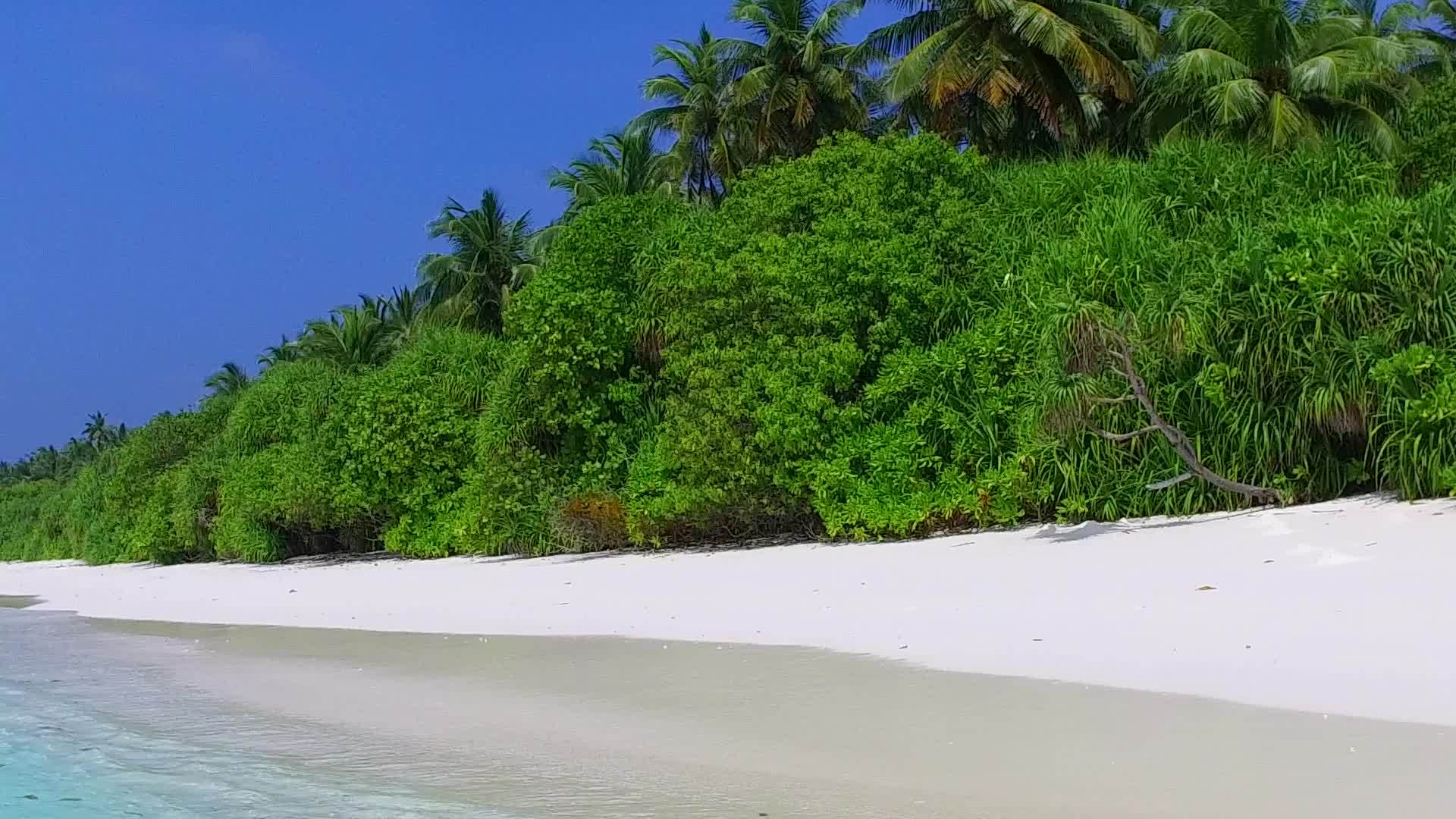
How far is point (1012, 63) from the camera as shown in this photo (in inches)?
863

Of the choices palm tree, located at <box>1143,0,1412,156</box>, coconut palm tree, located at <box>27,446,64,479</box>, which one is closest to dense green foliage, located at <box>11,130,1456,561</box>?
palm tree, located at <box>1143,0,1412,156</box>

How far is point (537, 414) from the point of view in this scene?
579 inches

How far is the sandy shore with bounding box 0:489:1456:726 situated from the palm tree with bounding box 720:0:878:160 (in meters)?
16.9

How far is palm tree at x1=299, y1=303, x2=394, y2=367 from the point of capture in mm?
35625

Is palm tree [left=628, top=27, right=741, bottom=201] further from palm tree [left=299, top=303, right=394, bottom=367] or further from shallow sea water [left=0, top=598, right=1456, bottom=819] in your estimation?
shallow sea water [left=0, top=598, right=1456, bottom=819]

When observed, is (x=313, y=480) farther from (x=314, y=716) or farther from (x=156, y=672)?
(x=314, y=716)

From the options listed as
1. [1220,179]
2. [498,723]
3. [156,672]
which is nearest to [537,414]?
[156,672]

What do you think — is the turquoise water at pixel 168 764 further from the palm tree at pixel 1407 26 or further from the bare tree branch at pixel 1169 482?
the palm tree at pixel 1407 26

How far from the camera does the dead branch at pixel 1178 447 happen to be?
897 cm

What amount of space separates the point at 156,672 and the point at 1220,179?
11.1m

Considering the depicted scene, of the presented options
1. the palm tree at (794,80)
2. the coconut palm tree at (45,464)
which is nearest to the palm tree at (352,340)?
the palm tree at (794,80)

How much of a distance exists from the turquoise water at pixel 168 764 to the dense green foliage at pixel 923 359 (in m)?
6.63

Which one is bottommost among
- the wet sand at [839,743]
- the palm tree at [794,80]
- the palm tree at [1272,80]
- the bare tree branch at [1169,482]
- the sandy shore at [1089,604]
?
the wet sand at [839,743]

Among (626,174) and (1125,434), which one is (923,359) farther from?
(626,174)
